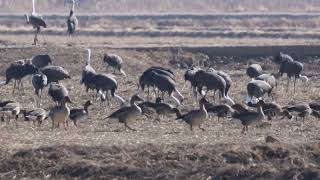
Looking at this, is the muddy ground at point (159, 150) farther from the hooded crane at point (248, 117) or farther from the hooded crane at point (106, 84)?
the hooded crane at point (106, 84)

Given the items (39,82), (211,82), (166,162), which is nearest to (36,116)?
(166,162)

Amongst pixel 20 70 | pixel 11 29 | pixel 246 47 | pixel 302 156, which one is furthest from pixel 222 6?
pixel 302 156

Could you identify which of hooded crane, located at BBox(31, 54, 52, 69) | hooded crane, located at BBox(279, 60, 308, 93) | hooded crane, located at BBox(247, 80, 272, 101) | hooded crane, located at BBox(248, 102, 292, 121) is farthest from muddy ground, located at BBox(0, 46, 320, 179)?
hooded crane, located at BBox(31, 54, 52, 69)

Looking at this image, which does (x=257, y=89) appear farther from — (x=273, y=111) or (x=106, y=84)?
(x=106, y=84)

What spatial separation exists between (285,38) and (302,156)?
101 ft

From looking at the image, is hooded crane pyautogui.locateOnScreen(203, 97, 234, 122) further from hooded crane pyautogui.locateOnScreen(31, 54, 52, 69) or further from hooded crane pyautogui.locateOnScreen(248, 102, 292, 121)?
hooded crane pyautogui.locateOnScreen(31, 54, 52, 69)

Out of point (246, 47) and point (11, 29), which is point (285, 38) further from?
point (11, 29)

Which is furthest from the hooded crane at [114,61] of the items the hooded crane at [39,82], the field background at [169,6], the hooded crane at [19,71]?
the field background at [169,6]

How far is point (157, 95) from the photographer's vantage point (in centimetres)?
3284

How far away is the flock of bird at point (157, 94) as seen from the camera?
25719 mm

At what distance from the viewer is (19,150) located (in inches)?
882

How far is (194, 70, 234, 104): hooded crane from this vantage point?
101 ft

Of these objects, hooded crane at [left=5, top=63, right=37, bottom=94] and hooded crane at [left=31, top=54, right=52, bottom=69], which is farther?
hooded crane at [left=31, top=54, right=52, bottom=69]

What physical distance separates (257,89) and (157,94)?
12.5 ft
